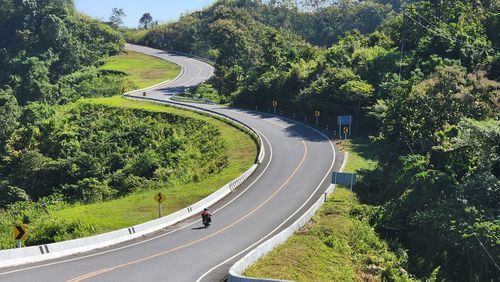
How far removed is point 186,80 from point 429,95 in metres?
57.6

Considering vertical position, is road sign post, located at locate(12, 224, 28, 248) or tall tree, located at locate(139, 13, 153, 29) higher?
tall tree, located at locate(139, 13, 153, 29)

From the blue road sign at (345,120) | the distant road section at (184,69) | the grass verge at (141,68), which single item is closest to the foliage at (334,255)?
the blue road sign at (345,120)

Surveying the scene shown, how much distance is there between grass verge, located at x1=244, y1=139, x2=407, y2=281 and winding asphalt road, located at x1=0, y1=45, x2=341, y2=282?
1749mm

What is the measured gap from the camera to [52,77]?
94.4 meters

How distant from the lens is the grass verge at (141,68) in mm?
96800

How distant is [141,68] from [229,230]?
80991 mm

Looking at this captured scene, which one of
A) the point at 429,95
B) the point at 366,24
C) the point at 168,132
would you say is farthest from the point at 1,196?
the point at 366,24

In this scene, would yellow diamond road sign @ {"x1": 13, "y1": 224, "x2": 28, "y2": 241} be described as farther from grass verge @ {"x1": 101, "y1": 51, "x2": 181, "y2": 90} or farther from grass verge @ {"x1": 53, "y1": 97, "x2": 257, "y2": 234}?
grass verge @ {"x1": 101, "y1": 51, "x2": 181, "y2": 90}

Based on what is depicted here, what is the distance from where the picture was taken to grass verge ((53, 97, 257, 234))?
106ft

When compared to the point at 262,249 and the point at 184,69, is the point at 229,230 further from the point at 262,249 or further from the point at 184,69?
the point at 184,69

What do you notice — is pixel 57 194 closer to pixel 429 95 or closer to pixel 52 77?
pixel 429 95

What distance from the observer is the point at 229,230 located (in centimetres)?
3017

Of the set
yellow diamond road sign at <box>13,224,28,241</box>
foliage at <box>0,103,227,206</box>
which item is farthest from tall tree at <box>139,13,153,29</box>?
yellow diamond road sign at <box>13,224,28,241</box>

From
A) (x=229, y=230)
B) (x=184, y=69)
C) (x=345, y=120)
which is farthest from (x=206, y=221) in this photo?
(x=184, y=69)
